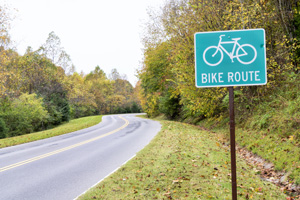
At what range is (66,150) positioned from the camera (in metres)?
10.7

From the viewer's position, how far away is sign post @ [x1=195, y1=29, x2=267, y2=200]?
2996mm

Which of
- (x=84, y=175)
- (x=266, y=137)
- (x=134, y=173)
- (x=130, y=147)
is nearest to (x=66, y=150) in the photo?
(x=130, y=147)

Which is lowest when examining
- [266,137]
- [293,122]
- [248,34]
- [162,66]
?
[266,137]

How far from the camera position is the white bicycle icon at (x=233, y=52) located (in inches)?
118

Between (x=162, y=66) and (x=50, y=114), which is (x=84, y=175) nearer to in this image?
(x=162, y=66)

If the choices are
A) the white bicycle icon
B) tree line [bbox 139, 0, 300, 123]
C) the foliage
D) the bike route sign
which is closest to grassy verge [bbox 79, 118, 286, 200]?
the bike route sign

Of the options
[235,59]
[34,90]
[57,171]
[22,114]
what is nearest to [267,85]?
[235,59]

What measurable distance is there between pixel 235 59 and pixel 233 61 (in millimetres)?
36

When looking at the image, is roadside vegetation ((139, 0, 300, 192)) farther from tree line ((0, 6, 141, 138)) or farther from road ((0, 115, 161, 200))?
A: tree line ((0, 6, 141, 138))

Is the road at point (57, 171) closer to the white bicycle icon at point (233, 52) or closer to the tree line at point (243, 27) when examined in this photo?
the white bicycle icon at point (233, 52)

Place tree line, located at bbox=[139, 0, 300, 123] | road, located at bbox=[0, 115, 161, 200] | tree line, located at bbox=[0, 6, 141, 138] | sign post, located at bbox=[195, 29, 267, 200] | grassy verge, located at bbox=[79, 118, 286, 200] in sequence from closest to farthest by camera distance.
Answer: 1. sign post, located at bbox=[195, 29, 267, 200]
2. grassy verge, located at bbox=[79, 118, 286, 200]
3. road, located at bbox=[0, 115, 161, 200]
4. tree line, located at bbox=[139, 0, 300, 123]
5. tree line, located at bbox=[0, 6, 141, 138]

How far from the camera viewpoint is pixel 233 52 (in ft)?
9.89

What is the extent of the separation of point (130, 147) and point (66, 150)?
3.02 meters

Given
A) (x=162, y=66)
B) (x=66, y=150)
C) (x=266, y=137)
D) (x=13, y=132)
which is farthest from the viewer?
(x=13, y=132)
